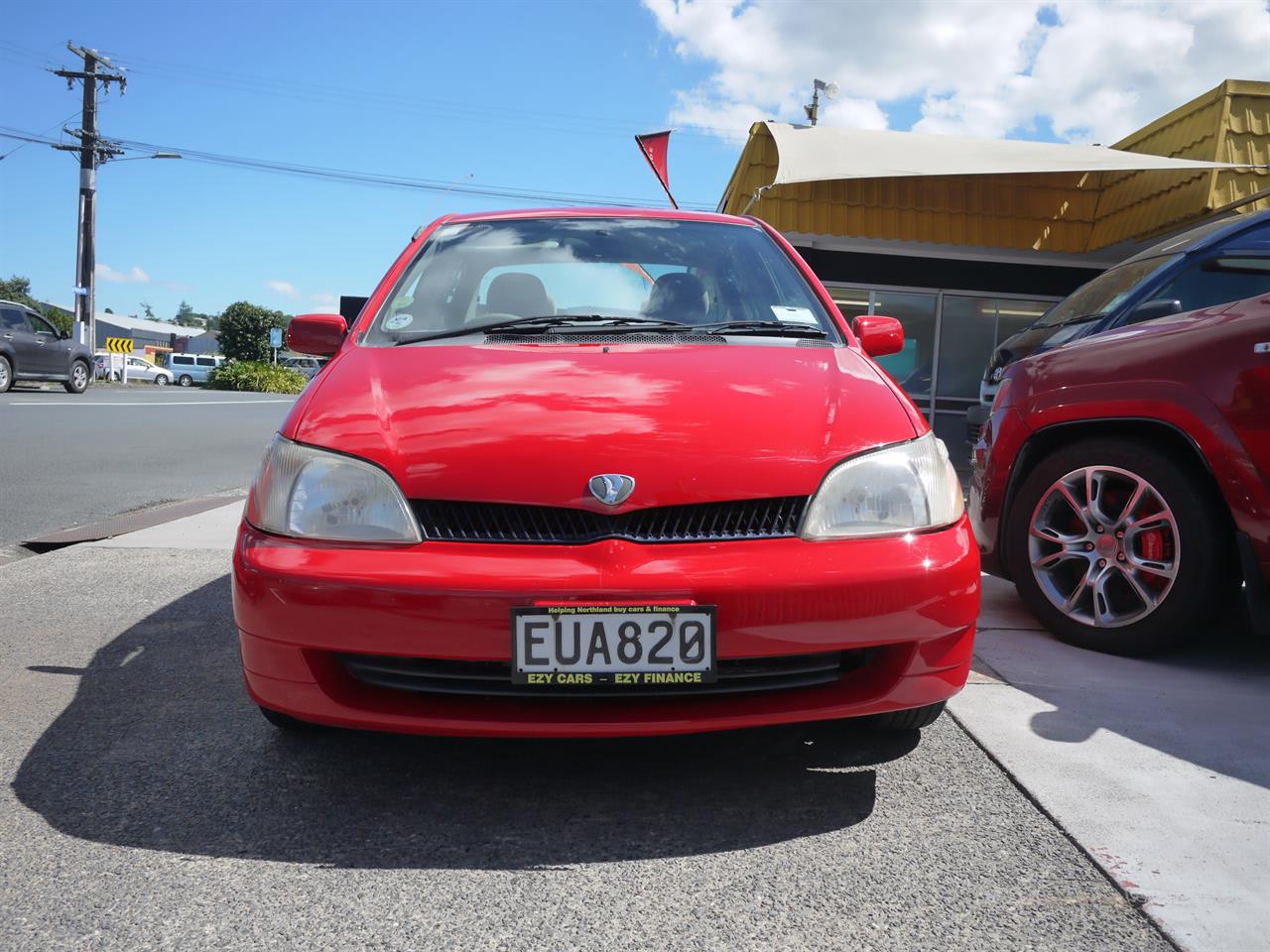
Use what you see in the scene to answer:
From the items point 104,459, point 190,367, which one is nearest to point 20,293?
point 190,367

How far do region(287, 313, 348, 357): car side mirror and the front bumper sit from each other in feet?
3.91

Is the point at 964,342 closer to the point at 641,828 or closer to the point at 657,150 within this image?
the point at 657,150

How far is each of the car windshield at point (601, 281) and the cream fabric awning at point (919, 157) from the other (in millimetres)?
4634

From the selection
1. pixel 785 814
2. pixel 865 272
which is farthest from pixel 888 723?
pixel 865 272

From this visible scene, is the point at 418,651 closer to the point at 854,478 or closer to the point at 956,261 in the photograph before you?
the point at 854,478

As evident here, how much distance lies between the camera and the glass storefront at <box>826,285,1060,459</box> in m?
12.4

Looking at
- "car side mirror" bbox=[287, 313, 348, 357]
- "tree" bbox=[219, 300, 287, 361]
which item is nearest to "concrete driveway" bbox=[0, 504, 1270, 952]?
"car side mirror" bbox=[287, 313, 348, 357]

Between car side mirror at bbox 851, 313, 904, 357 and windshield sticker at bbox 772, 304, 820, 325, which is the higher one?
windshield sticker at bbox 772, 304, 820, 325

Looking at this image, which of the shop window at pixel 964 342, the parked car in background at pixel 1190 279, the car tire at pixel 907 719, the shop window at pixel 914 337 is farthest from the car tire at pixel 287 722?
the shop window at pixel 964 342

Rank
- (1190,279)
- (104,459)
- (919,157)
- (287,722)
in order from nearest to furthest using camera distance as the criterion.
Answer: (287,722), (1190,279), (104,459), (919,157)

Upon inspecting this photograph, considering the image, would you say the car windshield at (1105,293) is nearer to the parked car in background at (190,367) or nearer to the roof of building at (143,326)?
the parked car in background at (190,367)

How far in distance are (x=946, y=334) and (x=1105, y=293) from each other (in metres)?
8.20

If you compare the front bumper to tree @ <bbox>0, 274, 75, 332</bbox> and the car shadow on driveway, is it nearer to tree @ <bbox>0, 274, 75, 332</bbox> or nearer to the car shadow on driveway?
the car shadow on driveway

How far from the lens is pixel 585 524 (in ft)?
6.88
